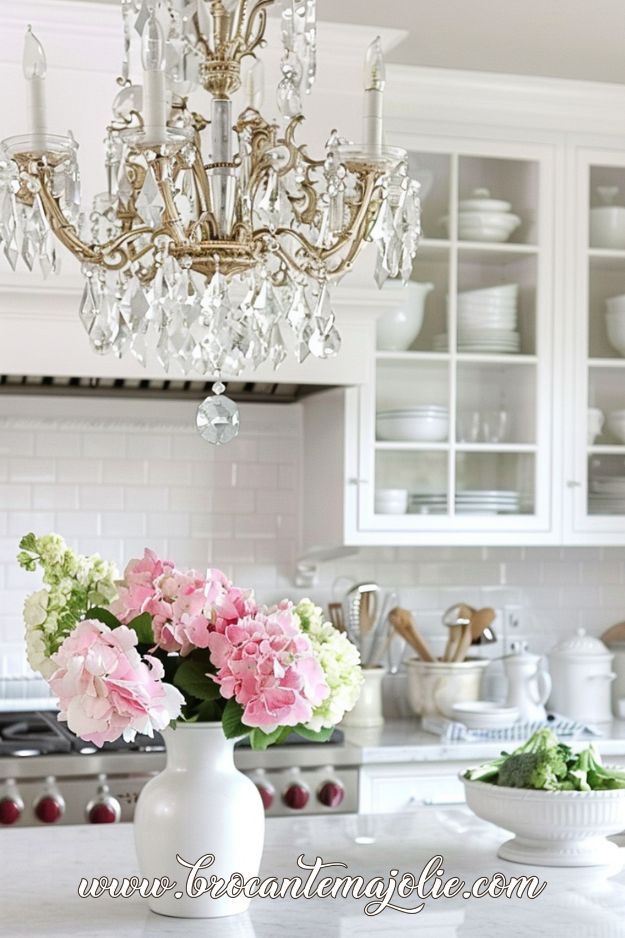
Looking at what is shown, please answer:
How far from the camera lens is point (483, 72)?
12.8ft

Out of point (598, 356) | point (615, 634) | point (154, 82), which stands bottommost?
point (615, 634)

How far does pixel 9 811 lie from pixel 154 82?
2.12 m

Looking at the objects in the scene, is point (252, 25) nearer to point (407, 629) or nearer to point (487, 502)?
point (487, 502)

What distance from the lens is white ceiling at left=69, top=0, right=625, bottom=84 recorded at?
11.0ft

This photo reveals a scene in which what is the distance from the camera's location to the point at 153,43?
171 centimetres

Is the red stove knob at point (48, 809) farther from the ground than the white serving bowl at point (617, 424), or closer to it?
closer to it

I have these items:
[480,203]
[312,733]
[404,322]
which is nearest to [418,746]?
[404,322]

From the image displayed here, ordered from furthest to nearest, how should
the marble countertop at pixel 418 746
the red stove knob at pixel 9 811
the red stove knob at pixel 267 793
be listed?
1. the marble countertop at pixel 418 746
2. the red stove knob at pixel 267 793
3. the red stove knob at pixel 9 811

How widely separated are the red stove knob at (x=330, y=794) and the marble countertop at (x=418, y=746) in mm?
105

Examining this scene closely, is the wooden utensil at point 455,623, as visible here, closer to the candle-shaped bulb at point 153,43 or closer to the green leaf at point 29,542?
the green leaf at point 29,542

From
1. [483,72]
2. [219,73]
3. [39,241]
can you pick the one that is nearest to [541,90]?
[483,72]

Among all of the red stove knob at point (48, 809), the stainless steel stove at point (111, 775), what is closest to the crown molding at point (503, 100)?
the stainless steel stove at point (111, 775)

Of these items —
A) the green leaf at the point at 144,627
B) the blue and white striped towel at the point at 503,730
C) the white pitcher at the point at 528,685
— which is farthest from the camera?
the white pitcher at the point at 528,685

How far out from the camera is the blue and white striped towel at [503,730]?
3.75 meters
